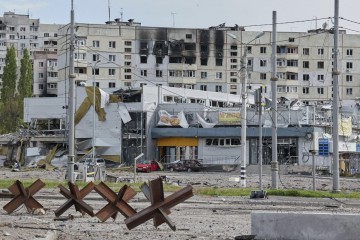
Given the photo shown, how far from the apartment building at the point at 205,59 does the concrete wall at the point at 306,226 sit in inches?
4207

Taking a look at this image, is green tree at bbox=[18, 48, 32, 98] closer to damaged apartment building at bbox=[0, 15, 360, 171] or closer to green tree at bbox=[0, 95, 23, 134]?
green tree at bbox=[0, 95, 23, 134]

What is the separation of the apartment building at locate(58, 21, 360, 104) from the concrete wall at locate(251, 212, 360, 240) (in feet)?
351

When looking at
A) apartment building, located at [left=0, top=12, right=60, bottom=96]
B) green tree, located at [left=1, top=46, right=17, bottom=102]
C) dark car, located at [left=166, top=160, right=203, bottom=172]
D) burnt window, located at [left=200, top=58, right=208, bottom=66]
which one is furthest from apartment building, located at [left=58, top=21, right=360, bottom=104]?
dark car, located at [left=166, top=160, right=203, bottom=172]

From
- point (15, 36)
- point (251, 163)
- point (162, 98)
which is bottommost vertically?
point (251, 163)

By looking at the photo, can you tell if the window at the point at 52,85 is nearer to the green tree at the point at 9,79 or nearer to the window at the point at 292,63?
the green tree at the point at 9,79

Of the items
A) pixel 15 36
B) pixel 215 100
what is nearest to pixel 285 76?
pixel 215 100

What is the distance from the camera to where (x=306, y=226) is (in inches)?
573

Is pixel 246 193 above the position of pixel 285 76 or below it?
below

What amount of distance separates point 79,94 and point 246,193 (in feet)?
193

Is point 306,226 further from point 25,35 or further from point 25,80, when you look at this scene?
point 25,35

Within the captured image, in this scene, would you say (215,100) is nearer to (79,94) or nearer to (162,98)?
(162,98)

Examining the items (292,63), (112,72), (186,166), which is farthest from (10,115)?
(186,166)

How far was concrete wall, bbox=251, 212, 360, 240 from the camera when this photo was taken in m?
14.3

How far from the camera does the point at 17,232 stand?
1488 cm
